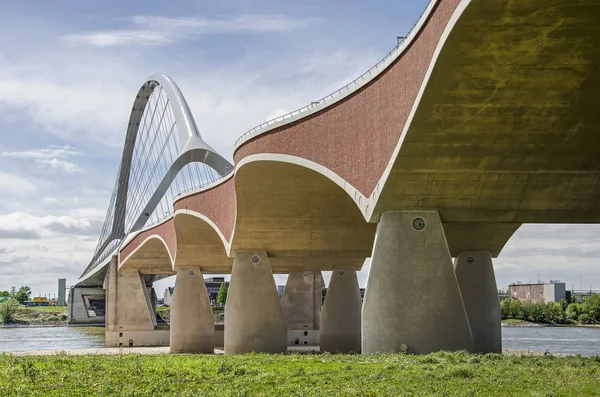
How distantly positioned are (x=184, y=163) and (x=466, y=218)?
5801 cm

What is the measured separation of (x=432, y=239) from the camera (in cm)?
3356

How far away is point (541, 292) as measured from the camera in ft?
592

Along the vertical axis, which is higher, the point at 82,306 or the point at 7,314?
the point at 82,306

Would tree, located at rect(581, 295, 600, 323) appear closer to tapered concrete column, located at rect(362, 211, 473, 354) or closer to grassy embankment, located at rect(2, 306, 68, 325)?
grassy embankment, located at rect(2, 306, 68, 325)

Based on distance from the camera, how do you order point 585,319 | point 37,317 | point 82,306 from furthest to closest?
point 37,317 → point 82,306 → point 585,319

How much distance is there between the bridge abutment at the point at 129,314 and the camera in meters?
89.9

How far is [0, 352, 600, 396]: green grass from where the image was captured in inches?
800

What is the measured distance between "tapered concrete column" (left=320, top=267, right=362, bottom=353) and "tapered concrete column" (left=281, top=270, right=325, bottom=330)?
16526 millimetres

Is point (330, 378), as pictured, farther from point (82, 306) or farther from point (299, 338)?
point (82, 306)

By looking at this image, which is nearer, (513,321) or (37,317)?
(513,321)

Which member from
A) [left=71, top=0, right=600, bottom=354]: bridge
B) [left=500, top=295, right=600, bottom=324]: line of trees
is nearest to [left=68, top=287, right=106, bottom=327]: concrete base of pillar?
[left=500, top=295, right=600, bottom=324]: line of trees

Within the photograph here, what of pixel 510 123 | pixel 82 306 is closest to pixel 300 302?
pixel 510 123

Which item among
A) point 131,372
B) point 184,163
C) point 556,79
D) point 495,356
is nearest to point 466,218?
point 495,356

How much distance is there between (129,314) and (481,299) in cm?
5272
